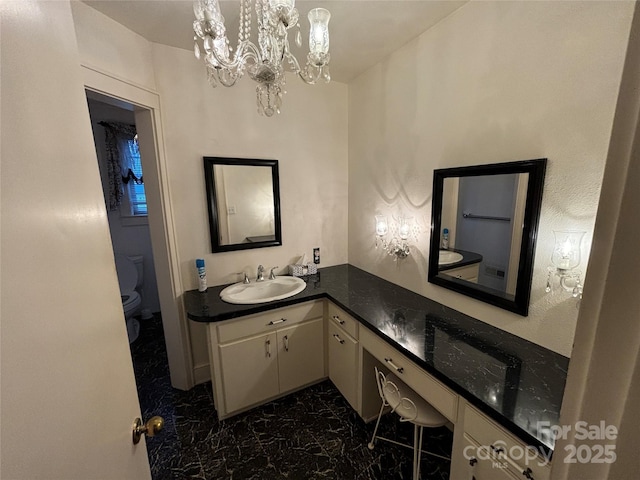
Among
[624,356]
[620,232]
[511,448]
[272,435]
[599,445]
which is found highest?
[620,232]

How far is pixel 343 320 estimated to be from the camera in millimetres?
1884

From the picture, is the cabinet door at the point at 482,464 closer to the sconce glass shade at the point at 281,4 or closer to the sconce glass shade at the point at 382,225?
the sconce glass shade at the point at 382,225

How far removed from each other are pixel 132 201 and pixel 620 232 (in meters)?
3.70

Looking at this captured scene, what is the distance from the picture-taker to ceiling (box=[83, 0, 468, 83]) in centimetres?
145

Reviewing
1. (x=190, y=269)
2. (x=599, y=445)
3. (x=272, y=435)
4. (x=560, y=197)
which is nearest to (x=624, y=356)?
(x=599, y=445)

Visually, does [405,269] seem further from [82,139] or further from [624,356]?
[82,139]

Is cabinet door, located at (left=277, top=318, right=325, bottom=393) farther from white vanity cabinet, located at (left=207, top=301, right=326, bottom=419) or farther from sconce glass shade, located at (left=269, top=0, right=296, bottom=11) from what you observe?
sconce glass shade, located at (left=269, top=0, right=296, bottom=11)

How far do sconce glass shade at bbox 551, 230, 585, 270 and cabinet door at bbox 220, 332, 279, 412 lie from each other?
1.65 metres

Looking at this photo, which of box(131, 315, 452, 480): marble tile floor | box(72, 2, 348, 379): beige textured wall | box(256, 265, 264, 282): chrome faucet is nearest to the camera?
box(131, 315, 452, 480): marble tile floor

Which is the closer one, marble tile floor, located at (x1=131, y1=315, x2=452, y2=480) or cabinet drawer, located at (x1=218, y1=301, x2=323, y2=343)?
marble tile floor, located at (x1=131, y1=315, x2=452, y2=480)

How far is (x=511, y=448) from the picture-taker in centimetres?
92

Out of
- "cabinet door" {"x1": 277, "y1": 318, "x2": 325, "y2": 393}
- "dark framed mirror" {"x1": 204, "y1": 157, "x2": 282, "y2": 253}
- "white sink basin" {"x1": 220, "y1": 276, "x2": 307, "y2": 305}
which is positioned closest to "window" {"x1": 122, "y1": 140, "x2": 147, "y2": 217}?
"dark framed mirror" {"x1": 204, "y1": 157, "x2": 282, "y2": 253}

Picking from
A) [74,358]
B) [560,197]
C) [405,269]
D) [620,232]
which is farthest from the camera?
[405,269]

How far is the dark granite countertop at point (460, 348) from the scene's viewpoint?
964 millimetres
